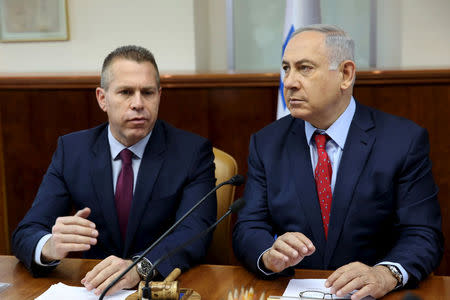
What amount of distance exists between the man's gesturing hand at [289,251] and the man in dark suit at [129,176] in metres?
0.45

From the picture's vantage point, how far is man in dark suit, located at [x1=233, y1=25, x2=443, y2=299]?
6.79 ft

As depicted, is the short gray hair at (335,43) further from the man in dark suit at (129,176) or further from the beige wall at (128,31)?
the beige wall at (128,31)

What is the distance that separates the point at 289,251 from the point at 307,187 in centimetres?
44

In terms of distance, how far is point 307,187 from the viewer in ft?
7.00

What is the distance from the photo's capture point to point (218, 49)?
5707 millimetres

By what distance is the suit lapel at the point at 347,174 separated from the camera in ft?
6.84

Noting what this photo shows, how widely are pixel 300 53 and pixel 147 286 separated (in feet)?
3.45

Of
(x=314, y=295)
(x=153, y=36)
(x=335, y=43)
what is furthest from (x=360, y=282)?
(x=153, y=36)

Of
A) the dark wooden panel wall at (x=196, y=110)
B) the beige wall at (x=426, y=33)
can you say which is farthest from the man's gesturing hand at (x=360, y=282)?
the beige wall at (x=426, y=33)

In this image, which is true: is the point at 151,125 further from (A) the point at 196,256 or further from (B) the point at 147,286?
(B) the point at 147,286

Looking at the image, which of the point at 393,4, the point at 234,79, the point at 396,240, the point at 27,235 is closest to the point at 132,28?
the point at 234,79

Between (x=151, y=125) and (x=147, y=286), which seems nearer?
(x=147, y=286)

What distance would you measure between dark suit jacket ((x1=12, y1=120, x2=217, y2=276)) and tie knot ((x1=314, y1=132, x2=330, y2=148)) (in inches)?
18.3

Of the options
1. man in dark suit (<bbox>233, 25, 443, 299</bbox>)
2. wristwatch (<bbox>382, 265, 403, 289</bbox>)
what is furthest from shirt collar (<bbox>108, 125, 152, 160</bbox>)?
wristwatch (<bbox>382, 265, 403, 289</bbox>)
